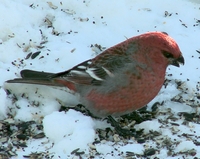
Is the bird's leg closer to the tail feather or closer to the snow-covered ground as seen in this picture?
the snow-covered ground

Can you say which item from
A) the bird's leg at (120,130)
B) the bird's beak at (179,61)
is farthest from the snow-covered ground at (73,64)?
the bird's beak at (179,61)

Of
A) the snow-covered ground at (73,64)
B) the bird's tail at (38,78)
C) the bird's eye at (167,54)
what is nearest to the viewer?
the snow-covered ground at (73,64)

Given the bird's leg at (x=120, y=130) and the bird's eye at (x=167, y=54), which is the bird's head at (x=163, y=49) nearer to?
the bird's eye at (x=167, y=54)

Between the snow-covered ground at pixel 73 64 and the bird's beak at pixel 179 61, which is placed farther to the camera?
the bird's beak at pixel 179 61

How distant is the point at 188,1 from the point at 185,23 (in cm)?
55

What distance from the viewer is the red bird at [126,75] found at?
4859mm

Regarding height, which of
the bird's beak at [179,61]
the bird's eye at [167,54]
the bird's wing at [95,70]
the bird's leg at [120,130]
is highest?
the bird's eye at [167,54]

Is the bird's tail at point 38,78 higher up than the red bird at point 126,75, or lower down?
lower down

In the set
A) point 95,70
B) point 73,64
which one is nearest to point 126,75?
point 95,70

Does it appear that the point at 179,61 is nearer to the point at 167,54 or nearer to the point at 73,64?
the point at 167,54

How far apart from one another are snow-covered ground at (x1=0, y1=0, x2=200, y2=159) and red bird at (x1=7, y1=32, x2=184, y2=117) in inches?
6.5

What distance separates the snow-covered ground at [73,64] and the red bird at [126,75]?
0.16 meters

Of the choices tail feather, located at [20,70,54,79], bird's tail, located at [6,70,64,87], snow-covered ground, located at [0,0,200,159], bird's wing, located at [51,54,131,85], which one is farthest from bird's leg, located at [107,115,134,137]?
tail feather, located at [20,70,54,79]

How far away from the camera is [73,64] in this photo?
5.42m
